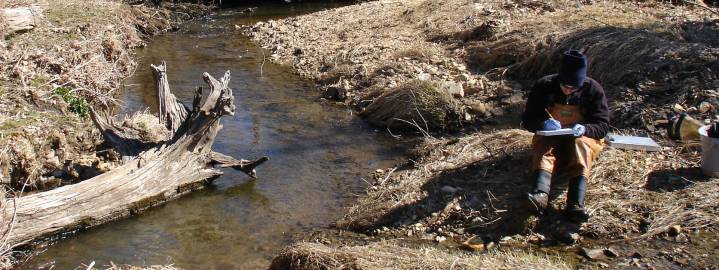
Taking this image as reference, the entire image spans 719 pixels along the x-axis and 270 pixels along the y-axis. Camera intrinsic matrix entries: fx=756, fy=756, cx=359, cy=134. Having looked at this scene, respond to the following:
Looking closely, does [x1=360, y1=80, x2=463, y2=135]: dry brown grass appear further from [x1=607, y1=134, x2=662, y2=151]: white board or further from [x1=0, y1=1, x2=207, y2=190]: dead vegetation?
[x1=0, y1=1, x2=207, y2=190]: dead vegetation

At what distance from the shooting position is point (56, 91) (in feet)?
31.4

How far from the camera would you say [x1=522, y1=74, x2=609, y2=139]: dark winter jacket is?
628 centimetres

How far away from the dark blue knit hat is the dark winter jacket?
Result: 0.20 meters

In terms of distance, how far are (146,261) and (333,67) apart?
276 inches

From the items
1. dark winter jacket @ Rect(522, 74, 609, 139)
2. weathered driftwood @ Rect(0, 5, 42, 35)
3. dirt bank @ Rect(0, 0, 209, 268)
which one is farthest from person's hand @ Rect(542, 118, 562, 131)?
weathered driftwood @ Rect(0, 5, 42, 35)

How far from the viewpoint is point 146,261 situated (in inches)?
256

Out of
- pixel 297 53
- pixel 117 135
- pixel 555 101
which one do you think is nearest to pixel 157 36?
pixel 297 53

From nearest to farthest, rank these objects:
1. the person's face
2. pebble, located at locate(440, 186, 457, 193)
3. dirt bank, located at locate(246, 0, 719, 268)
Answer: dirt bank, located at locate(246, 0, 719, 268)
the person's face
pebble, located at locate(440, 186, 457, 193)

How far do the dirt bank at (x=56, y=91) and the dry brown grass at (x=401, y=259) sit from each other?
99.7 inches

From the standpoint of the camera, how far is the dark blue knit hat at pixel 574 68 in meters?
6.09

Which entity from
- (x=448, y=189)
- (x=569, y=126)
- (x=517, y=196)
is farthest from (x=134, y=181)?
(x=569, y=126)

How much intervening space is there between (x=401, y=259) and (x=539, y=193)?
A: 145 centimetres

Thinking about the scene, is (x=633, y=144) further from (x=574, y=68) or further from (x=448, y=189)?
(x=448, y=189)

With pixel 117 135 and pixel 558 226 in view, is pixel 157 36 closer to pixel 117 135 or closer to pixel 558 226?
pixel 117 135
